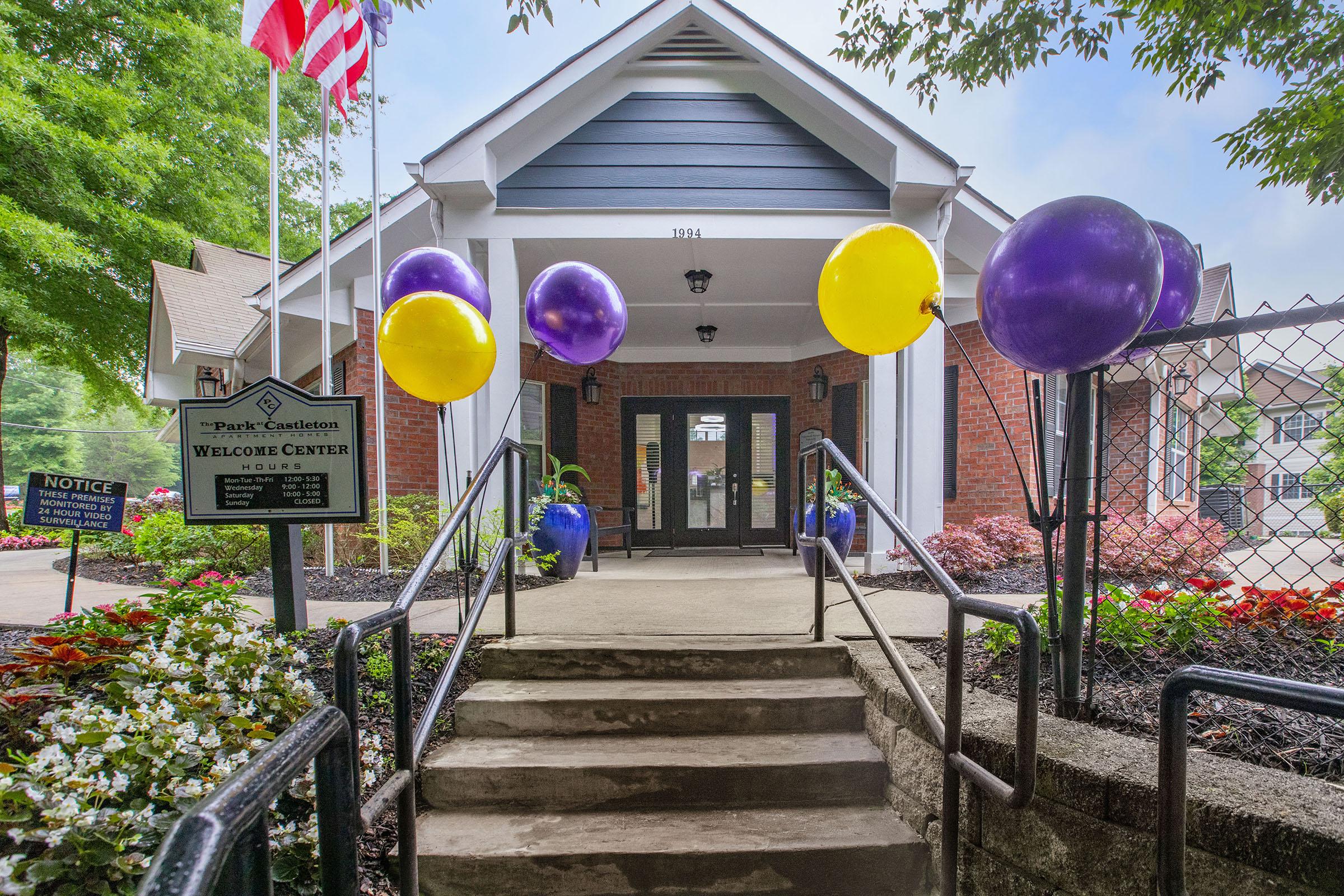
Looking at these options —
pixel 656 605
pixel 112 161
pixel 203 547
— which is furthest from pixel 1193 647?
pixel 112 161

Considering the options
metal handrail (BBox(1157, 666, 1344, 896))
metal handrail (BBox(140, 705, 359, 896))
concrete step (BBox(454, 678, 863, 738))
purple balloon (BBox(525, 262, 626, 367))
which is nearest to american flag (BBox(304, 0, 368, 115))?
purple balloon (BBox(525, 262, 626, 367))

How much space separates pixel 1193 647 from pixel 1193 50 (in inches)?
184

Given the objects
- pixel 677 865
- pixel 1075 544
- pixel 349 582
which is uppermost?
pixel 1075 544

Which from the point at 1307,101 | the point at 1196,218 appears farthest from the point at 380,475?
the point at 1196,218

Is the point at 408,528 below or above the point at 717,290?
below

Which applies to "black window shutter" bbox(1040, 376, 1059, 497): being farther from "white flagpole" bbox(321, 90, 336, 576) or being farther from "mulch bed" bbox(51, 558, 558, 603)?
"white flagpole" bbox(321, 90, 336, 576)

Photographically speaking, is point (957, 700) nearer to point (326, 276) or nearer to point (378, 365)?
point (378, 365)

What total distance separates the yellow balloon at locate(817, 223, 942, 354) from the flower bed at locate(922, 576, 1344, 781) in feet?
4.11

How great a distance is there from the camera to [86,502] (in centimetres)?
341

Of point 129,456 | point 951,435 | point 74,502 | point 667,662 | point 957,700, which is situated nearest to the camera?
point 957,700

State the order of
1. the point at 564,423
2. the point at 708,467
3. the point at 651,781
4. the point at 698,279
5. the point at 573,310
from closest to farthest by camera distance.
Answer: the point at 651,781
the point at 573,310
the point at 698,279
the point at 564,423
the point at 708,467

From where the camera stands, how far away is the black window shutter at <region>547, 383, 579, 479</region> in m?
8.16

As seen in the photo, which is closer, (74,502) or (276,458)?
(276,458)

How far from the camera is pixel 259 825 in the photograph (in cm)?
82
